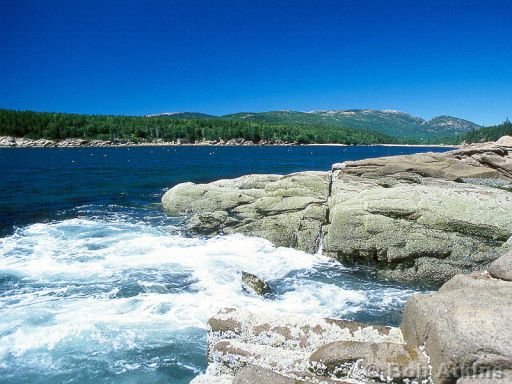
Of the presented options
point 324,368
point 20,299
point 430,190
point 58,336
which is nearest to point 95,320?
point 58,336

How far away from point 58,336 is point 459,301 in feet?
35.3

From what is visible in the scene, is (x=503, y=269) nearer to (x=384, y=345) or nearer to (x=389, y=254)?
(x=384, y=345)

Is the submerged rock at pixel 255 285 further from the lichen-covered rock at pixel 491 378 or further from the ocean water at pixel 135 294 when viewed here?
the lichen-covered rock at pixel 491 378

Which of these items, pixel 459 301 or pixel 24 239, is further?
pixel 24 239

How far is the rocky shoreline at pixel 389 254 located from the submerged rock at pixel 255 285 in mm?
4760

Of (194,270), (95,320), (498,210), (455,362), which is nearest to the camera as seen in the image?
(455,362)

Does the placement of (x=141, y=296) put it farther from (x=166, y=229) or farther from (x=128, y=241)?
(x=166, y=229)

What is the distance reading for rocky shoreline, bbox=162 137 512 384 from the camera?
231 inches

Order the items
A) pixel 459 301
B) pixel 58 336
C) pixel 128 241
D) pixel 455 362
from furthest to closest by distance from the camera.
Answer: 1. pixel 128 241
2. pixel 58 336
3. pixel 459 301
4. pixel 455 362

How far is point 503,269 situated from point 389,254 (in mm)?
8213

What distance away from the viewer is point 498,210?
15.4 m

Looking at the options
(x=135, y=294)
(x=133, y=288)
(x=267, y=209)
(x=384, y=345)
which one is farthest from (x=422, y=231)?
(x=133, y=288)

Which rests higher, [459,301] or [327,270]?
[459,301]

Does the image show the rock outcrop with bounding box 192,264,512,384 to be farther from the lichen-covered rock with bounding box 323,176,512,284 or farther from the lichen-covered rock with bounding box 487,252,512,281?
the lichen-covered rock with bounding box 323,176,512,284
